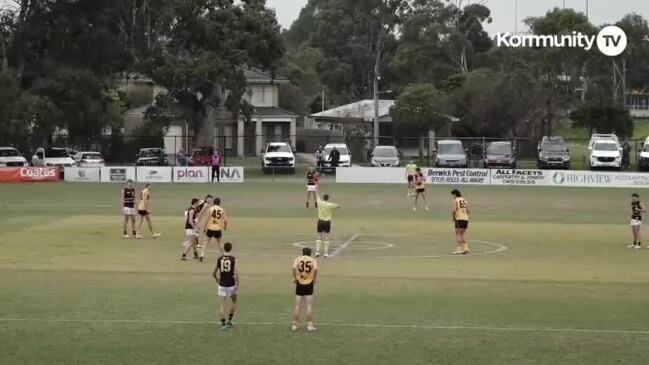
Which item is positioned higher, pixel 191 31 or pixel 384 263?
pixel 191 31

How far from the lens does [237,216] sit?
41.8m

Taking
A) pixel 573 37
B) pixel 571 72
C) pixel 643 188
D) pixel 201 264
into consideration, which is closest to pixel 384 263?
pixel 201 264

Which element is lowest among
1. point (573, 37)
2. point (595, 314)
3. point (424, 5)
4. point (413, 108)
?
point (595, 314)

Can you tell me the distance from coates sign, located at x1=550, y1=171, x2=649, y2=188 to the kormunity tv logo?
2486 cm

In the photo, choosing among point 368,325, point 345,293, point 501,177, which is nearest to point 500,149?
point 501,177

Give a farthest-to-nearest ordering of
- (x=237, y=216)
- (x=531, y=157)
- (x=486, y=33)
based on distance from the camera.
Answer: (x=486, y=33) → (x=531, y=157) → (x=237, y=216)

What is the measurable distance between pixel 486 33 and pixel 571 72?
23268 mm

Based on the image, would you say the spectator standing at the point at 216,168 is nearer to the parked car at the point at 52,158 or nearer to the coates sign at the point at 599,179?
the parked car at the point at 52,158

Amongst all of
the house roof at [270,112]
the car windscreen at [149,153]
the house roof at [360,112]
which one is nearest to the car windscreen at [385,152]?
the car windscreen at [149,153]

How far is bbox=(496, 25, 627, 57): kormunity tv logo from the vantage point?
83.0 metres

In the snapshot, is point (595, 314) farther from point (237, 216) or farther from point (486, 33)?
point (486, 33)

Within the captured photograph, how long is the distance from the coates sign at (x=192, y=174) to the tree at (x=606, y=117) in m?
36.0

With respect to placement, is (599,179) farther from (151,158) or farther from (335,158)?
(151,158)

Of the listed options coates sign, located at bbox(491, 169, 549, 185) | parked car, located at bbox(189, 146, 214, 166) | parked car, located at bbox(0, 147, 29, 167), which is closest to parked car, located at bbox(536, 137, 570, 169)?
coates sign, located at bbox(491, 169, 549, 185)
